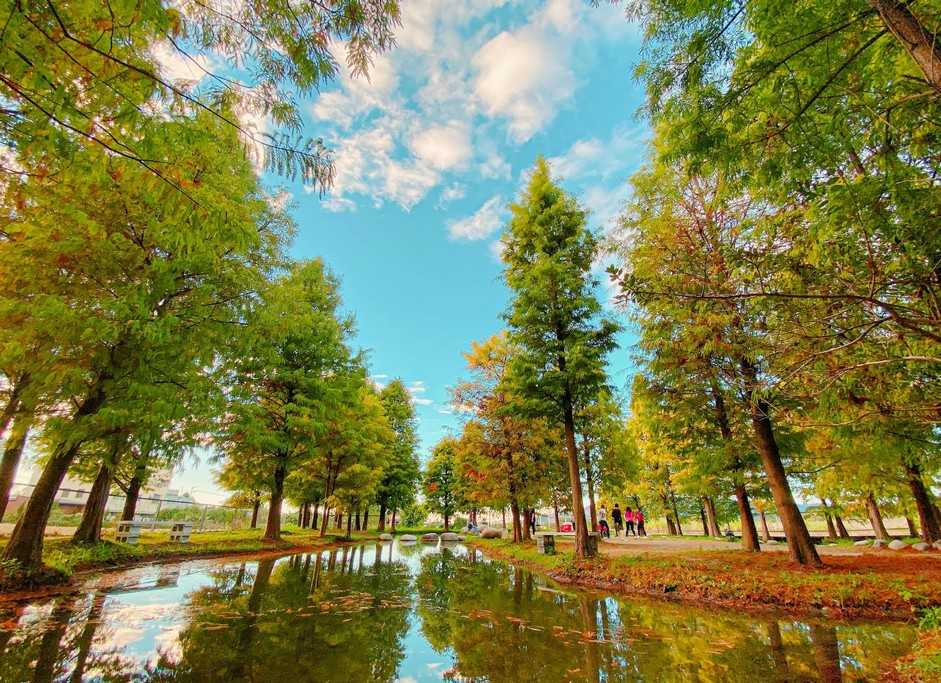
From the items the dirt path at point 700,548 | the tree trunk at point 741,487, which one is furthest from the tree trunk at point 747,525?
the dirt path at point 700,548

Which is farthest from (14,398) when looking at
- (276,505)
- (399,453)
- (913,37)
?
(399,453)

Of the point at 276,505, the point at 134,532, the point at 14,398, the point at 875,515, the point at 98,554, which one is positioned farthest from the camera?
the point at 875,515

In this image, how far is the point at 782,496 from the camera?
8.34 m

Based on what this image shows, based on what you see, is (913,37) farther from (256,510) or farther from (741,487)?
(256,510)

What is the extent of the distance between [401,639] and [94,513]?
10939 millimetres

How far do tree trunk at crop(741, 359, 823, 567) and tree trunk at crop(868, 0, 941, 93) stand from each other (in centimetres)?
609

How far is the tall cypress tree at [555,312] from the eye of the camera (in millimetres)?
10516

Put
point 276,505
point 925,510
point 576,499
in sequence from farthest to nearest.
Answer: point 276,505
point 925,510
point 576,499

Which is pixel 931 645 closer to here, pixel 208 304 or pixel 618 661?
pixel 618 661

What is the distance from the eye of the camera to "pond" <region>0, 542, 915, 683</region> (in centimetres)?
321

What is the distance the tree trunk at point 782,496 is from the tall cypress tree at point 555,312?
12.1ft

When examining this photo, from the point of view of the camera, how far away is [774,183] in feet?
13.4

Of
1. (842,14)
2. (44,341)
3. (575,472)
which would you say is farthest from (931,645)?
(44,341)

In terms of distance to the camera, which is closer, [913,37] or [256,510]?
[913,37]
